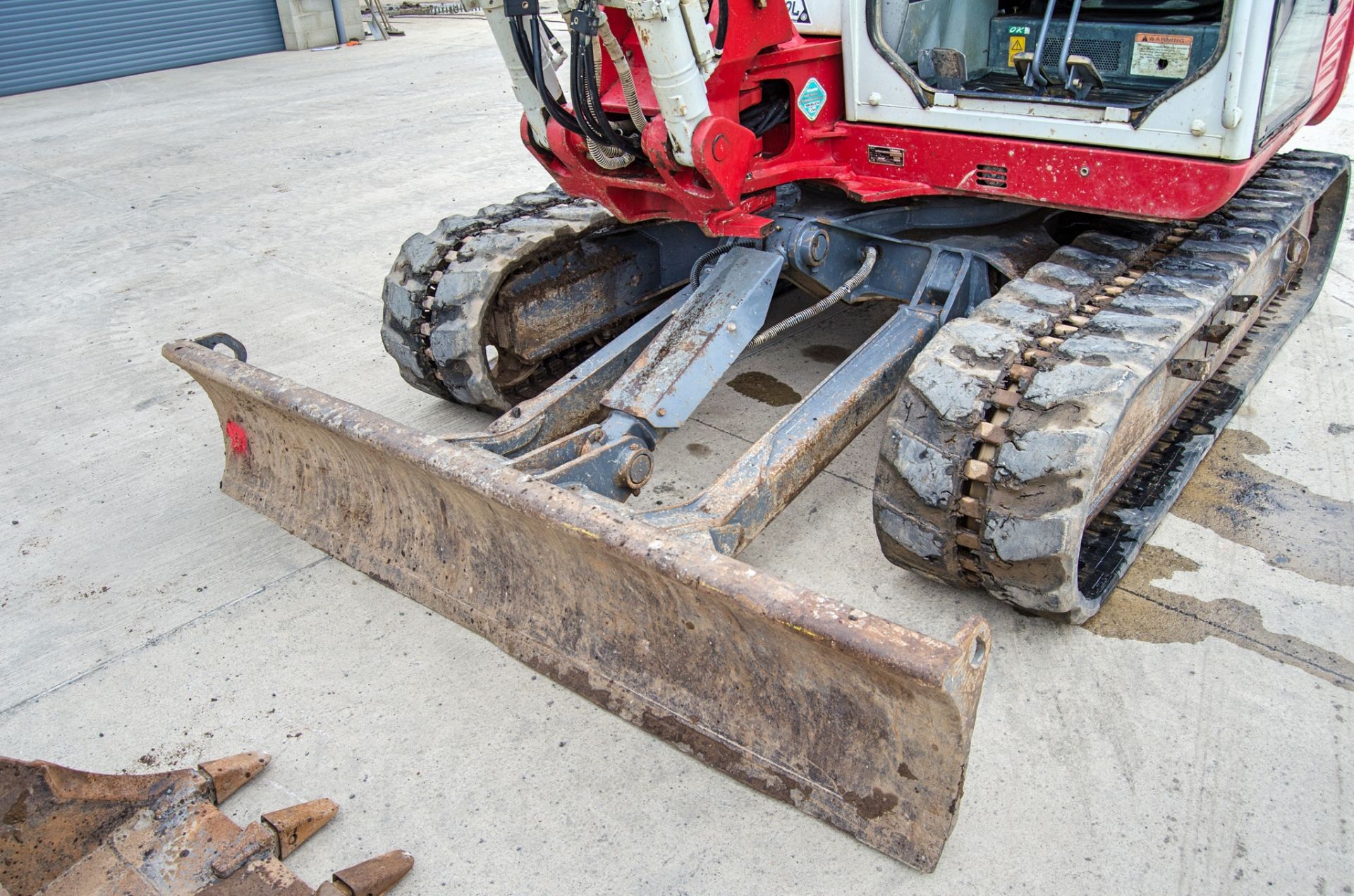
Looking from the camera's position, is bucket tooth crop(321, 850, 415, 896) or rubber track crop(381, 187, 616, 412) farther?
rubber track crop(381, 187, 616, 412)

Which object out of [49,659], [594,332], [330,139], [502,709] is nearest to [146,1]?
[330,139]

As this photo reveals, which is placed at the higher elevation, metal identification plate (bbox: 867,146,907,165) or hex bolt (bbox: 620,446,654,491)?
metal identification plate (bbox: 867,146,907,165)

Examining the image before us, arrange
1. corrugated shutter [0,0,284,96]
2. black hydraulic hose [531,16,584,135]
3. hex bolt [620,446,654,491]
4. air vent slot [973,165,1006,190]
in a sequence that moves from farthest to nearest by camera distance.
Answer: corrugated shutter [0,0,284,96] → air vent slot [973,165,1006,190] → hex bolt [620,446,654,491] → black hydraulic hose [531,16,584,135]

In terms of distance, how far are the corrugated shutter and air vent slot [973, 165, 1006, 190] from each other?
1239cm

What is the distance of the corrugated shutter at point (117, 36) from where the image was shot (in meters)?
12.2

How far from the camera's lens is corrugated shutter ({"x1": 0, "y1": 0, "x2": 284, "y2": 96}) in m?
12.2

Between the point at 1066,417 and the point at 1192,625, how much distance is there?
881 millimetres

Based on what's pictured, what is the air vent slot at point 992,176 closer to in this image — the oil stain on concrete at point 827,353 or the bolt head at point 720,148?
the bolt head at point 720,148

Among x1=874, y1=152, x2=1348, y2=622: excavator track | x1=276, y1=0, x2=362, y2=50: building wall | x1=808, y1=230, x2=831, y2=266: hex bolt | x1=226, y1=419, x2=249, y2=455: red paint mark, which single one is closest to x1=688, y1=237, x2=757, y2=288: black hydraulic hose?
x1=808, y1=230, x2=831, y2=266: hex bolt

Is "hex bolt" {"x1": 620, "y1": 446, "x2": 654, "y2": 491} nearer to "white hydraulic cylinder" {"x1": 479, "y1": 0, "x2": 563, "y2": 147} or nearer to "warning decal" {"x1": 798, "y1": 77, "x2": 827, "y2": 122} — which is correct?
"white hydraulic cylinder" {"x1": 479, "y1": 0, "x2": 563, "y2": 147}

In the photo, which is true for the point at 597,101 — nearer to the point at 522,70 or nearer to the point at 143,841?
the point at 522,70

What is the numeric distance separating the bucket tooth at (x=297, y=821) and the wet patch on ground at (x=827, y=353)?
3.09 meters

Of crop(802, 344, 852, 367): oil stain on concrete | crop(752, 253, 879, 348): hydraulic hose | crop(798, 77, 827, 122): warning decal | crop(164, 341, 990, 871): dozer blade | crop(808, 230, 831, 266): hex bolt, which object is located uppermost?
crop(798, 77, 827, 122): warning decal

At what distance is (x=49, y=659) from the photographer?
341 cm
